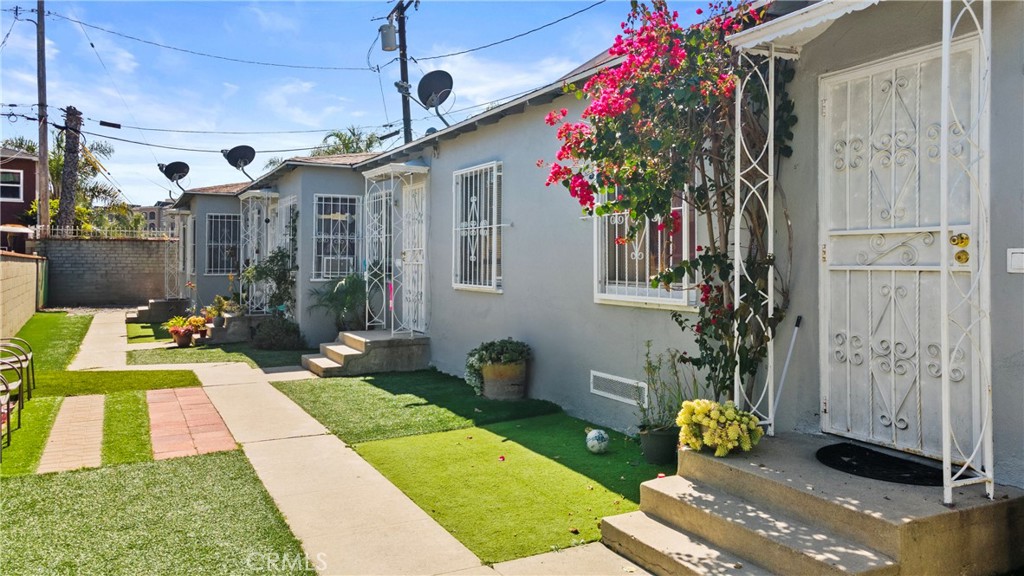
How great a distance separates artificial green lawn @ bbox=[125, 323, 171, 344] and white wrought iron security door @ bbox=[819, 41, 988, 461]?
516 inches

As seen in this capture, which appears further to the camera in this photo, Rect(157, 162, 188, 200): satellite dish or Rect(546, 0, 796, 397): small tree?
Rect(157, 162, 188, 200): satellite dish

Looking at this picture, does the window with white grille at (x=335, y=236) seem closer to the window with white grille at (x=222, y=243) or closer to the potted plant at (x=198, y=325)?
the potted plant at (x=198, y=325)

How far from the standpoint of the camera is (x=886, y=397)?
405cm

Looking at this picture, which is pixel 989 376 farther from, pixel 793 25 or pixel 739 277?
pixel 793 25

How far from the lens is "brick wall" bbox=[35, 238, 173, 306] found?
22.0 m

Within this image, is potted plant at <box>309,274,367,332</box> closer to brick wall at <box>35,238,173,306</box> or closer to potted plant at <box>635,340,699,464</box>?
potted plant at <box>635,340,699,464</box>

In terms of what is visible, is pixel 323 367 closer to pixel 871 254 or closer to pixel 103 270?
pixel 871 254

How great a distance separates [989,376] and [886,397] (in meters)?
0.83

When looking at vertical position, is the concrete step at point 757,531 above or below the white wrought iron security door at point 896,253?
below

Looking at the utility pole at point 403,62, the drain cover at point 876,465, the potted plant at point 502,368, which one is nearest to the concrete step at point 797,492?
the drain cover at point 876,465

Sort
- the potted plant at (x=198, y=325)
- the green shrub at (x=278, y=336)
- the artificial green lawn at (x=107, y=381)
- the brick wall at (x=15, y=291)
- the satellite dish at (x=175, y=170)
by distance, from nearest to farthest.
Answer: the artificial green lawn at (x=107, y=381)
the green shrub at (x=278, y=336)
the brick wall at (x=15, y=291)
the potted plant at (x=198, y=325)
the satellite dish at (x=175, y=170)

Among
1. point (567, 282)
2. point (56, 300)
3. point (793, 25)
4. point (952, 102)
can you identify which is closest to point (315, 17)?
point (567, 282)

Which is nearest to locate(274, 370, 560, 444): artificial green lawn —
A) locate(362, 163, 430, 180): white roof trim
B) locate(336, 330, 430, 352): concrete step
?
locate(336, 330, 430, 352): concrete step

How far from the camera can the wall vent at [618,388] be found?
5.77 meters
